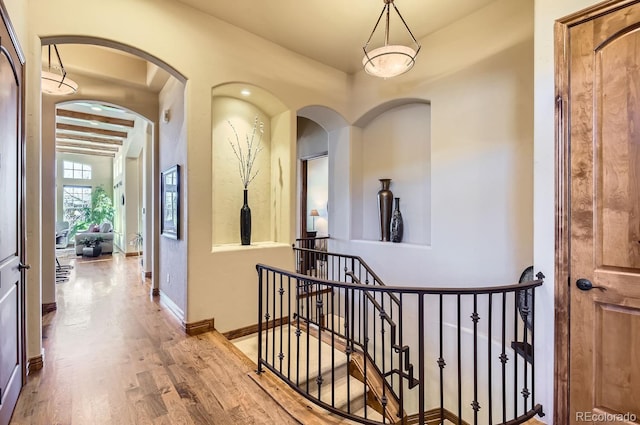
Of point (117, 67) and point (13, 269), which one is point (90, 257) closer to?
point (117, 67)

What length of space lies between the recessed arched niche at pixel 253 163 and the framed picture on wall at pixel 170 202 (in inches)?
19.3

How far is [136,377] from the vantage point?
7.87 ft

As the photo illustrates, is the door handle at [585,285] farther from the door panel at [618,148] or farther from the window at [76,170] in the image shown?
the window at [76,170]

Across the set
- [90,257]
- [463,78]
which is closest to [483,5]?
[463,78]

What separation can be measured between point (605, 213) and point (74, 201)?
1584cm

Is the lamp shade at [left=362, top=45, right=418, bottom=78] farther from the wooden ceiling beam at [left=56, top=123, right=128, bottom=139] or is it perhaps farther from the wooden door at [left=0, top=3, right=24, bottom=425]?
the wooden ceiling beam at [left=56, top=123, right=128, bottom=139]

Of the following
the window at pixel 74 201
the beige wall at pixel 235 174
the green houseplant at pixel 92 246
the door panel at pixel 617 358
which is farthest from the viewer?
the window at pixel 74 201

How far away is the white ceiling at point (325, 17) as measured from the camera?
334 centimetres

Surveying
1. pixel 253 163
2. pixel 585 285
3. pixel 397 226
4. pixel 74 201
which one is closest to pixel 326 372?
pixel 397 226

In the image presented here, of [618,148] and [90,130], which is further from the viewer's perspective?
[90,130]

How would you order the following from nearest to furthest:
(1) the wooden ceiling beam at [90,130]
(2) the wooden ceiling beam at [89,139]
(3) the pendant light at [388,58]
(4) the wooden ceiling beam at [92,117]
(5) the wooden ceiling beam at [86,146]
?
1. (3) the pendant light at [388,58]
2. (4) the wooden ceiling beam at [92,117]
3. (1) the wooden ceiling beam at [90,130]
4. (2) the wooden ceiling beam at [89,139]
5. (5) the wooden ceiling beam at [86,146]

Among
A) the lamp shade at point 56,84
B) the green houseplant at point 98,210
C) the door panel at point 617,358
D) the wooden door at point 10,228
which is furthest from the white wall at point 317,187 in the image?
the green houseplant at point 98,210

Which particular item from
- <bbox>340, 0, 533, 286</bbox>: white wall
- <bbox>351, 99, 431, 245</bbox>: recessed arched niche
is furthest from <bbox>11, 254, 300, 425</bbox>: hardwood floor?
<bbox>351, 99, 431, 245</bbox>: recessed arched niche

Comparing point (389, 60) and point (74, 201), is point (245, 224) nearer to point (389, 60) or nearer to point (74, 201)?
point (389, 60)
